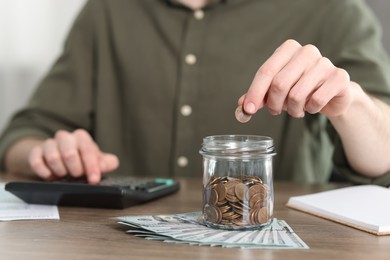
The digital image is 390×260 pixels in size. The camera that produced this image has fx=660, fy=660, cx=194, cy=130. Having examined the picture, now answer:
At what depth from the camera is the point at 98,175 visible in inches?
42.0

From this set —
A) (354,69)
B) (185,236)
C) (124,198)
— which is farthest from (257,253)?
(354,69)

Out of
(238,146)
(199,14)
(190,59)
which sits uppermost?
(199,14)

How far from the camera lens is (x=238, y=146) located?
31.1 inches

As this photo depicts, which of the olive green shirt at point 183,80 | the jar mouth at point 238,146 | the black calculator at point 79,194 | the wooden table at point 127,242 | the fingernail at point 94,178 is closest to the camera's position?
the wooden table at point 127,242

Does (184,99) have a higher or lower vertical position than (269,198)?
higher

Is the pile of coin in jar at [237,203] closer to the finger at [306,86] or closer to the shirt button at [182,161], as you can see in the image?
the finger at [306,86]

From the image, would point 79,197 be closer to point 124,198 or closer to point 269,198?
point 124,198

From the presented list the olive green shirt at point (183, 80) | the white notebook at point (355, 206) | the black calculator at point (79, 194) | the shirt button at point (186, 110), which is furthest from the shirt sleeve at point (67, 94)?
the white notebook at point (355, 206)

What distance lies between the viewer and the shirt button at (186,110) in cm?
151

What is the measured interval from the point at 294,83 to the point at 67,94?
0.88 meters

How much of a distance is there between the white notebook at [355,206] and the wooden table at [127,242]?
0.01 metres

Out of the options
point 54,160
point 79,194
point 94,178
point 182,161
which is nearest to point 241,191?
point 79,194

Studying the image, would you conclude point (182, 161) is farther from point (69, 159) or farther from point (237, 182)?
point (237, 182)

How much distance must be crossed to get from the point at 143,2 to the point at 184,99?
0.91 ft
